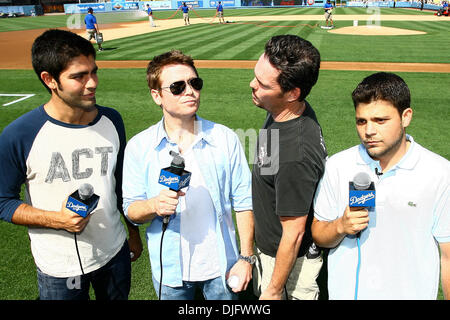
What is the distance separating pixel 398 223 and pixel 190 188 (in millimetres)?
1390

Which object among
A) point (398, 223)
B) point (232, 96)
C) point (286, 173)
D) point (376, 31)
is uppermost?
point (376, 31)

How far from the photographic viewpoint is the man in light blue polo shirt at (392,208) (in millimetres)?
1982

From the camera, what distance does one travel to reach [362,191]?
180 cm

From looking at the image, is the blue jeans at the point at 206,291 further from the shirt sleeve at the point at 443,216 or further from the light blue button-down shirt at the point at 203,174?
the shirt sleeve at the point at 443,216

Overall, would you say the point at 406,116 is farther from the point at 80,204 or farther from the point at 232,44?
the point at 232,44

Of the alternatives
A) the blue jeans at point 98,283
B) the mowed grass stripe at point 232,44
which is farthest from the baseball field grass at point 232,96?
the blue jeans at point 98,283

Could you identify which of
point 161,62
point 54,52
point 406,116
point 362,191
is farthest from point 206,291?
point 54,52

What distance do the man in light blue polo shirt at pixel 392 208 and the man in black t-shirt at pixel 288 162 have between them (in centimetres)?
20

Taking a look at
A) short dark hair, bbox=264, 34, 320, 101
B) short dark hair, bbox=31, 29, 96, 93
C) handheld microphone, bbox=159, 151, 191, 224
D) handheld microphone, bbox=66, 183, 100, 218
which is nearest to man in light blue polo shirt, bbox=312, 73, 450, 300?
short dark hair, bbox=264, 34, 320, 101

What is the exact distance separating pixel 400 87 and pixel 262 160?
3.30 feet

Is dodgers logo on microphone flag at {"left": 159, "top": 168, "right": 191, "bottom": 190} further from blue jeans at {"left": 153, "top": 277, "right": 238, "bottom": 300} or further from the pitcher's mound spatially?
the pitcher's mound
